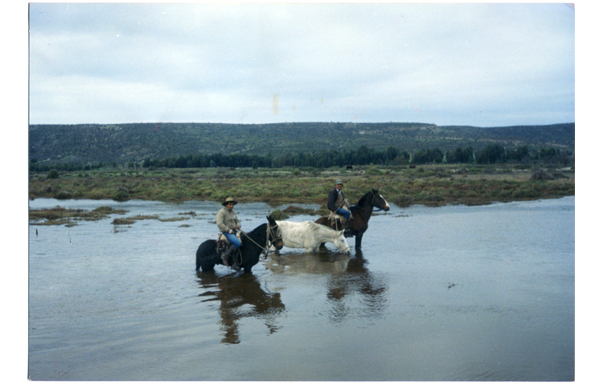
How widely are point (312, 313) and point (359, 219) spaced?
6.10 meters

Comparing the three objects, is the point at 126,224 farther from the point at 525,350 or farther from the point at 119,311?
the point at 525,350

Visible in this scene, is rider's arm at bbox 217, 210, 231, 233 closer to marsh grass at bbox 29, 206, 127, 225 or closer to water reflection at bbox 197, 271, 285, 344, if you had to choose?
water reflection at bbox 197, 271, 285, 344

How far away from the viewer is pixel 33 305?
337 inches

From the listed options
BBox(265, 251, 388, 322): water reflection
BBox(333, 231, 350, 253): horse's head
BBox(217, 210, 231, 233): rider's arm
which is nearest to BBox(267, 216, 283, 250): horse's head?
BBox(265, 251, 388, 322): water reflection

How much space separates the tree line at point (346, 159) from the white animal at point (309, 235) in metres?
51.7

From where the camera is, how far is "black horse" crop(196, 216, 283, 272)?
1052 centimetres

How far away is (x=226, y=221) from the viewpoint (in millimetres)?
10141

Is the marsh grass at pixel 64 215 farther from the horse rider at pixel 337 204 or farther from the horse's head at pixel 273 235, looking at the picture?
the horse's head at pixel 273 235

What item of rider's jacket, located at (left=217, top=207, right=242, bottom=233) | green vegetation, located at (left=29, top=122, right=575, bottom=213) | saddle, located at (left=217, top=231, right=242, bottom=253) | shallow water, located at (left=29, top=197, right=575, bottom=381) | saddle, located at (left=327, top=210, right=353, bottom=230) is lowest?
shallow water, located at (left=29, top=197, right=575, bottom=381)

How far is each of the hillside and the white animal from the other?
55.0m

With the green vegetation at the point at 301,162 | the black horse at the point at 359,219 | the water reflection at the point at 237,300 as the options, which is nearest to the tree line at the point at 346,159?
the green vegetation at the point at 301,162

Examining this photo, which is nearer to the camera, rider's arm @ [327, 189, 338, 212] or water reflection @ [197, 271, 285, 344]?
water reflection @ [197, 271, 285, 344]

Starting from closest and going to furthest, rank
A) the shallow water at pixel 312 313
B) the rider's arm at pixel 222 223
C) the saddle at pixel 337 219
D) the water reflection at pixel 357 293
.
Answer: the shallow water at pixel 312 313
the water reflection at pixel 357 293
the rider's arm at pixel 222 223
the saddle at pixel 337 219

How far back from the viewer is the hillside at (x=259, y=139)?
225 feet
